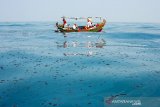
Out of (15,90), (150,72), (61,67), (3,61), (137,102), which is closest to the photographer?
(137,102)

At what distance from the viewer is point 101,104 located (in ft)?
49.6

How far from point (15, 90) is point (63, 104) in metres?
4.54

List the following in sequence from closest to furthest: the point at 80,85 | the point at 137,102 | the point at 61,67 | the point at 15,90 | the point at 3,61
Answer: the point at 137,102, the point at 15,90, the point at 80,85, the point at 61,67, the point at 3,61

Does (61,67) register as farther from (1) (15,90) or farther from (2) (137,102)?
(2) (137,102)

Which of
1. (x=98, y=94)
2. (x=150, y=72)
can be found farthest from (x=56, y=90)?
(x=150, y=72)

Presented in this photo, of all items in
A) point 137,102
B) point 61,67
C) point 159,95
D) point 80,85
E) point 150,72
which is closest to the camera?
point 137,102

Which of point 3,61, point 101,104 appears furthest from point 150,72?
point 3,61

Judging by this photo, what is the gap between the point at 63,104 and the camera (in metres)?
15.0

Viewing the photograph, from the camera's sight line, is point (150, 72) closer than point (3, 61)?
Yes

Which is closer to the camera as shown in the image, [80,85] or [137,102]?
[137,102]

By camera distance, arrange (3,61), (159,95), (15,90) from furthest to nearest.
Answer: (3,61) < (15,90) < (159,95)

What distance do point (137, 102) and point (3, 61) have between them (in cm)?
1808

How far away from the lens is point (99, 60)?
92.0ft

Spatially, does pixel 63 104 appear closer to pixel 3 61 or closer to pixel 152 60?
pixel 3 61
